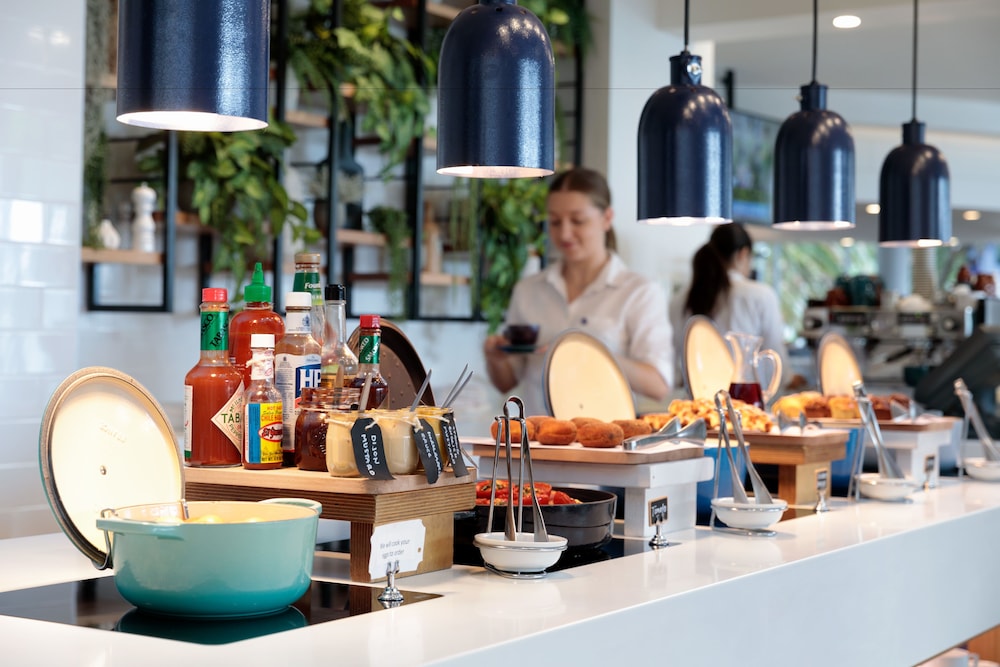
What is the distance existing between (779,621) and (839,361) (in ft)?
6.55

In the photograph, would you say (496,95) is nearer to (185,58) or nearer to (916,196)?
(185,58)

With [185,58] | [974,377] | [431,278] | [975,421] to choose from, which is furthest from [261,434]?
[974,377]

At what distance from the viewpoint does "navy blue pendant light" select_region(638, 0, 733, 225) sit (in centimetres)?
233

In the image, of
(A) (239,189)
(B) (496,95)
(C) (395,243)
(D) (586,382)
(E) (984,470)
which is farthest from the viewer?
(C) (395,243)

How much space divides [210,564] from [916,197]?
2449 mm

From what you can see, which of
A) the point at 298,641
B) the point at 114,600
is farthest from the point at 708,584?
the point at 114,600

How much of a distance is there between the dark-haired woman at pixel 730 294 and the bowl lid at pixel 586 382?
1846 millimetres

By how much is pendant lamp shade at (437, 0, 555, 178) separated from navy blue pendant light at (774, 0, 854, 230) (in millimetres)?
1197

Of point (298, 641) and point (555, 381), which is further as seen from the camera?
point (555, 381)

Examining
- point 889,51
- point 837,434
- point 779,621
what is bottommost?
point 779,621

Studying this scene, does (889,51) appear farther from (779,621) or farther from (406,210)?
(779,621)

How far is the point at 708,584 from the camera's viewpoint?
1.63 meters

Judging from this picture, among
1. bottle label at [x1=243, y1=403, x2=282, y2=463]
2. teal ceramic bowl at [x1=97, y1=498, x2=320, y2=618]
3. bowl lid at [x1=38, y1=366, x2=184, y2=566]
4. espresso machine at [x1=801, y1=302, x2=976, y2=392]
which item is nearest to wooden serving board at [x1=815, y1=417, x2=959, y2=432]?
bottle label at [x1=243, y1=403, x2=282, y2=463]

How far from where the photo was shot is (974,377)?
14.8 feet
